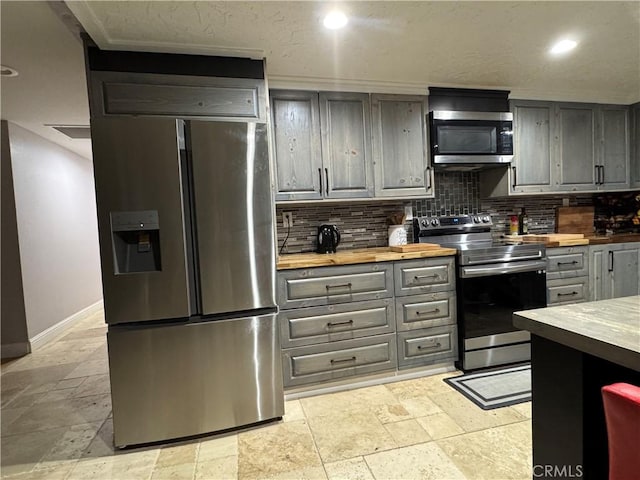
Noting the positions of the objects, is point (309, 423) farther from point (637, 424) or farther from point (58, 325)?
point (58, 325)

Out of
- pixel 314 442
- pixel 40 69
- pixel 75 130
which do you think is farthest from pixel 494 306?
pixel 75 130

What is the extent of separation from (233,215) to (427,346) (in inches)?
69.0

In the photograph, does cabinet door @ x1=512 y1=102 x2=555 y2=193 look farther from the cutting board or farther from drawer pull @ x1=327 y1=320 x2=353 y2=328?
drawer pull @ x1=327 y1=320 x2=353 y2=328

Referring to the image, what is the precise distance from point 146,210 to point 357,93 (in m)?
1.81

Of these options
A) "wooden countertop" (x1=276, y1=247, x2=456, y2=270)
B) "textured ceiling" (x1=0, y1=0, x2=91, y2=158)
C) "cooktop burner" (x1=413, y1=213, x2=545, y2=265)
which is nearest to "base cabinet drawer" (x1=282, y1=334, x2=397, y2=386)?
"wooden countertop" (x1=276, y1=247, x2=456, y2=270)

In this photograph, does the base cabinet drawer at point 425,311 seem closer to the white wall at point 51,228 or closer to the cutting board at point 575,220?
the cutting board at point 575,220

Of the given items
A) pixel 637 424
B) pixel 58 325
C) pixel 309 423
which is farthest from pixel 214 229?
pixel 58 325

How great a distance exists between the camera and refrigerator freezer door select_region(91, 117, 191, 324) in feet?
6.04

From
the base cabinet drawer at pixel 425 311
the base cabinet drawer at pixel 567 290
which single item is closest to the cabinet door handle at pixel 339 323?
the base cabinet drawer at pixel 425 311

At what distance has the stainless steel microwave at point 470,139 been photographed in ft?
9.46

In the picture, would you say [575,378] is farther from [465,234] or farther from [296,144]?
[465,234]

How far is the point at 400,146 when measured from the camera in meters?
2.86

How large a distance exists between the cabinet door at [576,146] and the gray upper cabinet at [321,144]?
1937 millimetres

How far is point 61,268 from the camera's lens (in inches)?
171
